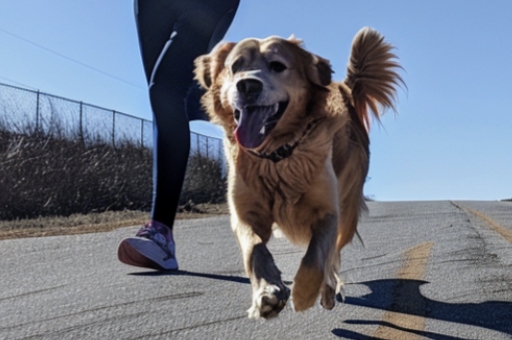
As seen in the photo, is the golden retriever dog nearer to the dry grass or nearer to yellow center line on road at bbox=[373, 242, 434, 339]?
yellow center line on road at bbox=[373, 242, 434, 339]

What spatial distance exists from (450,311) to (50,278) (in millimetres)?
2589

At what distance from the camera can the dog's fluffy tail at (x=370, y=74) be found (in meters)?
5.92

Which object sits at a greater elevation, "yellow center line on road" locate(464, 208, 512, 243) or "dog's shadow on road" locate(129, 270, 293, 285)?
"yellow center line on road" locate(464, 208, 512, 243)

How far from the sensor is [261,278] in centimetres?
373

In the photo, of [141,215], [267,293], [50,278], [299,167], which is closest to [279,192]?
[299,167]

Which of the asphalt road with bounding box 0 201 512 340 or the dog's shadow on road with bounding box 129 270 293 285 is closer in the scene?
the asphalt road with bounding box 0 201 512 340

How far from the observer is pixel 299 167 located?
441 cm

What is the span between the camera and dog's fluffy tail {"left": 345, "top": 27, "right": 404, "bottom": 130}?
5.92m

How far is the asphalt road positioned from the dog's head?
3.06 ft

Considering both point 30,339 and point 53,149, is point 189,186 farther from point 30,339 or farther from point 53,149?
point 30,339

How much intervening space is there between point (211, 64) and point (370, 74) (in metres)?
1.67

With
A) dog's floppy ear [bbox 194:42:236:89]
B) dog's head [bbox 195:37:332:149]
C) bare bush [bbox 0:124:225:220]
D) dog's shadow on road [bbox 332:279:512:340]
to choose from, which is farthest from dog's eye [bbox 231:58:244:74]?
bare bush [bbox 0:124:225:220]

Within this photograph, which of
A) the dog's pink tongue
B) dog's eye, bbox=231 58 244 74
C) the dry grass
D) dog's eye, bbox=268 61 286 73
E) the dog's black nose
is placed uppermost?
dog's eye, bbox=268 61 286 73

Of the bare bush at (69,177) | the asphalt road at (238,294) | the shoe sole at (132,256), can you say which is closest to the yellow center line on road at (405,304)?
the asphalt road at (238,294)
